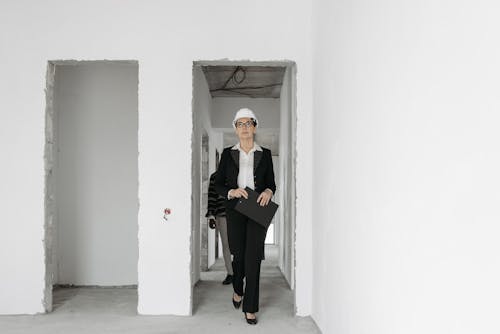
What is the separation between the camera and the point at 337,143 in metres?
3.04

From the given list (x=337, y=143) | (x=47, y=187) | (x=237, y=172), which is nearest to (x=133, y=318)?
(x=47, y=187)

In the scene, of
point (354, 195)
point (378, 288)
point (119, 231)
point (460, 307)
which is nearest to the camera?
point (460, 307)

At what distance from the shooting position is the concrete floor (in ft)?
11.6

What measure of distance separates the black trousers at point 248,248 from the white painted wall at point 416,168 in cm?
78

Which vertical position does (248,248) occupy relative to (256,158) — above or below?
below

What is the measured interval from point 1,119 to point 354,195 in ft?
8.62

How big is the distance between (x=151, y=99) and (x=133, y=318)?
1.50 m

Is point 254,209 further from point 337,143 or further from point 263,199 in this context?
point 337,143

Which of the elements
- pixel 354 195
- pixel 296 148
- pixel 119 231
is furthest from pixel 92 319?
pixel 354 195

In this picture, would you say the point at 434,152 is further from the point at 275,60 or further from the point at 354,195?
the point at 275,60

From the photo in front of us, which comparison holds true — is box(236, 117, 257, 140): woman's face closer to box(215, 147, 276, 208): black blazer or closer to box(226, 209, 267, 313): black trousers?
box(215, 147, 276, 208): black blazer

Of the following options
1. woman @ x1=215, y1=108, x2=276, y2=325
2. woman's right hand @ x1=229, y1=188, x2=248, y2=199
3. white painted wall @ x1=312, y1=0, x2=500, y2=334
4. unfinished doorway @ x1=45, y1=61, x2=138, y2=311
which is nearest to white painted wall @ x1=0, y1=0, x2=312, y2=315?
woman @ x1=215, y1=108, x2=276, y2=325

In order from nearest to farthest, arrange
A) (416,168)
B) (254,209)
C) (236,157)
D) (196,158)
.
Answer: (416,168) < (254,209) < (236,157) < (196,158)

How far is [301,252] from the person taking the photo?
395cm
